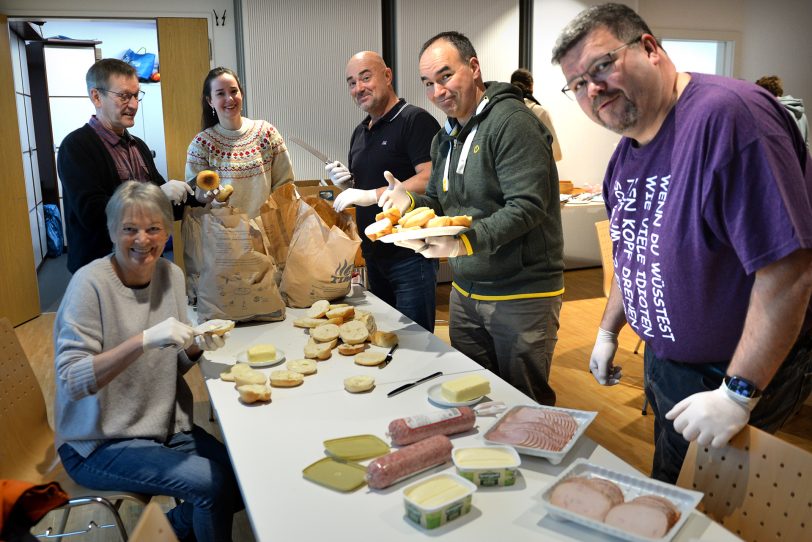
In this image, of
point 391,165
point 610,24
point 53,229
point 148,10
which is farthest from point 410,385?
point 53,229

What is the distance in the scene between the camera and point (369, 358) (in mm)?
1922

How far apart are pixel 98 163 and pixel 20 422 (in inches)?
38.3

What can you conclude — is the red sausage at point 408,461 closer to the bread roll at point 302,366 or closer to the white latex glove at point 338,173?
the bread roll at point 302,366

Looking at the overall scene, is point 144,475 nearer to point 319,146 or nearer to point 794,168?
point 794,168

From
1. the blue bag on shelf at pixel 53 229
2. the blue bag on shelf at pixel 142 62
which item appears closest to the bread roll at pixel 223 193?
the blue bag on shelf at pixel 142 62

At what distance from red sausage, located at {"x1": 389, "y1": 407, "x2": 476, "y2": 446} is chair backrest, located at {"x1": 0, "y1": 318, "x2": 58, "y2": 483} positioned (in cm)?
110

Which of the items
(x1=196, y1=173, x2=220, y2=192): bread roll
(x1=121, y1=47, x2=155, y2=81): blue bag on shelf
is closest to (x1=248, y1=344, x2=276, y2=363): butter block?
(x1=196, y1=173, x2=220, y2=192): bread roll

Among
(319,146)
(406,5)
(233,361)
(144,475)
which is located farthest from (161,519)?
(406,5)

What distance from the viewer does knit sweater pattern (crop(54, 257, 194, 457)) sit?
1707 millimetres

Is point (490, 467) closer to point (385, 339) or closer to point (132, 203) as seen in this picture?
point (385, 339)

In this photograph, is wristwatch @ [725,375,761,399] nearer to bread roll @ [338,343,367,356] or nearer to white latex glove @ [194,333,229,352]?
bread roll @ [338,343,367,356]

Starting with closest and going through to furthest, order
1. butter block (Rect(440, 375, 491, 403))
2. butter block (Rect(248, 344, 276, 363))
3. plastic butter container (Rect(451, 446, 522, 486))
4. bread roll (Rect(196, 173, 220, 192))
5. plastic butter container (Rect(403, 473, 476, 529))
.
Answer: plastic butter container (Rect(403, 473, 476, 529)), plastic butter container (Rect(451, 446, 522, 486)), butter block (Rect(440, 375, 491, 403)), butter block (Rect(248, 344, 276, 363)), bread roll (Rect(196, 173, 220, 192))

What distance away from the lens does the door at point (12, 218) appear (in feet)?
14.9

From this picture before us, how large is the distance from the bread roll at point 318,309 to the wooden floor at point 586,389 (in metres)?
0.77
